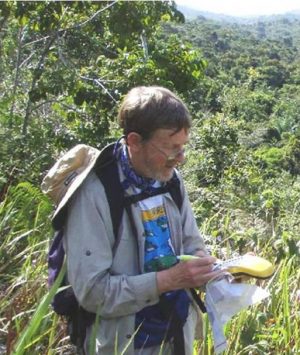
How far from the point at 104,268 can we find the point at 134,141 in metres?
0.35

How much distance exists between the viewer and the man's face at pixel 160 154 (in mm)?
1553

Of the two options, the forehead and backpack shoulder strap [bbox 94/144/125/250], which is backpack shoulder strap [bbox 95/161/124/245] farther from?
the forehead

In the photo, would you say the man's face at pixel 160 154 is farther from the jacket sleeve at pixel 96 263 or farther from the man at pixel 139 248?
the jacket sleeve at pixel 96 263

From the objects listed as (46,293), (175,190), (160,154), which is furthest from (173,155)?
(46,293)

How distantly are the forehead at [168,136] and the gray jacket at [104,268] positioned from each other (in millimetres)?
192

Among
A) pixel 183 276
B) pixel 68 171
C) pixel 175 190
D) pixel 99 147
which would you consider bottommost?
pixel 99 147

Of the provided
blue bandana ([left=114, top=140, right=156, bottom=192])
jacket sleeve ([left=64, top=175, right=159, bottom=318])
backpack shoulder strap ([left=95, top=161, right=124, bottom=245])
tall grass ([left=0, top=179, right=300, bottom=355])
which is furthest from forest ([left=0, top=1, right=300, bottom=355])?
blue bandana ([left=114, top=140, right=156, bottom=192])

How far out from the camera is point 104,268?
4.93 feet

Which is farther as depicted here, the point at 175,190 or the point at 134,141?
the point at 175,190

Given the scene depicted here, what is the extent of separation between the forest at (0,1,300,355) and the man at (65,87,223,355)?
0.59ft

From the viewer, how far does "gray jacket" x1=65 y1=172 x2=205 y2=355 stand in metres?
1.50

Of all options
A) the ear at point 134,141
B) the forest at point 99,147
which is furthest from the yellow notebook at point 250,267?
the forest at point 99,147

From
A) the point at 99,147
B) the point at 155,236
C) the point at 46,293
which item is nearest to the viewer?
the point at 155,236

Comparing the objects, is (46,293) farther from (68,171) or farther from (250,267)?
(250,267)
